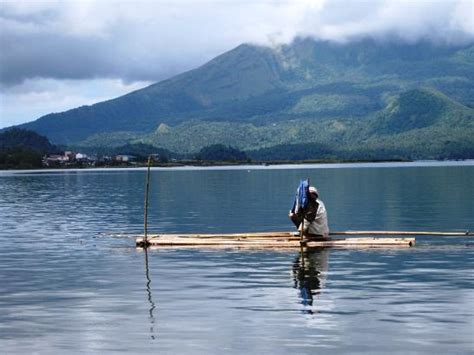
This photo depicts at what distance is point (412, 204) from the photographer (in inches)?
2330

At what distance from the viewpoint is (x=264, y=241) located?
31.7 m

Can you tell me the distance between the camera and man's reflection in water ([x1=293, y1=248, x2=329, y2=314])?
22031 mm

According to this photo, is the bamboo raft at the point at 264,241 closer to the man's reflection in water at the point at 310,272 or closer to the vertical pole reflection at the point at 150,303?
the man's reflection in water at the point at 310,272

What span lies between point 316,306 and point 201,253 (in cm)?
1156

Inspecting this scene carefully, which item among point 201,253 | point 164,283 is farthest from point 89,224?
point 164,283

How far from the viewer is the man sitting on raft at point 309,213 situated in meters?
30.3

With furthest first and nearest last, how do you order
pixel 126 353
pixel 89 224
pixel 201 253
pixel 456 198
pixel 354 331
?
pixel 456 198, pixel 89 224, pixel 201 253, pixel 354 331, pixel 126 353

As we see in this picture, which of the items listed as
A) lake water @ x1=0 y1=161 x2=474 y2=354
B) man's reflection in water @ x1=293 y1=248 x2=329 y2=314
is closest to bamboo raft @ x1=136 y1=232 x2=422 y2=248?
lake water @ x1=0 y1=161 x2=474 y2=354

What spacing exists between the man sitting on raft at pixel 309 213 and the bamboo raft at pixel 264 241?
43 cm

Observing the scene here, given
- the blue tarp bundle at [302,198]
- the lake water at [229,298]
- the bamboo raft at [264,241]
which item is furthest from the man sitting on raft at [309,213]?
the lake water at [229,298]

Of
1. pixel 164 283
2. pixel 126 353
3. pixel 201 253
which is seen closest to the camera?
pixel 126 353

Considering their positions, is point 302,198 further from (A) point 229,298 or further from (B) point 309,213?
(A) point 229,298

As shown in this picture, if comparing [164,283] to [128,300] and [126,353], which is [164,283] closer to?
[128,300]

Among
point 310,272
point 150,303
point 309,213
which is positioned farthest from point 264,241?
point 150,303
